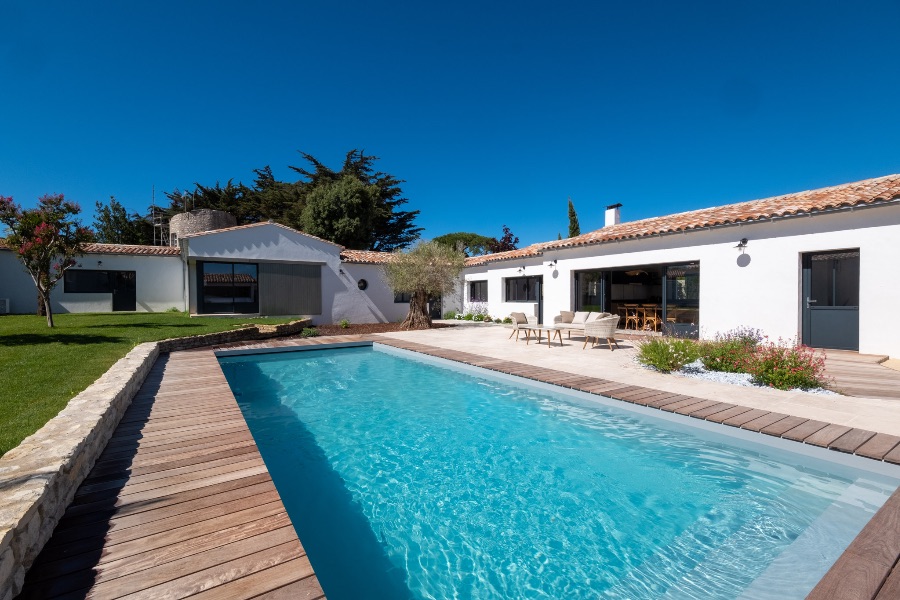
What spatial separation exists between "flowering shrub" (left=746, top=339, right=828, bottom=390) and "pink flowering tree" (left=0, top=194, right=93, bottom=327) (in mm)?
16718

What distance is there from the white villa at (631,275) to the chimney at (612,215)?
53 millimetres

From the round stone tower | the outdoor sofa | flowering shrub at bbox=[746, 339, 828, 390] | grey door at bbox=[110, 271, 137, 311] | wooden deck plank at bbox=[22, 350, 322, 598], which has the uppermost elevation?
the round stone tower

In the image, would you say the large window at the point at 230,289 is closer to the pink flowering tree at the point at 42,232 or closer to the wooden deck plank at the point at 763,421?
the pink flowering tree at the point at 42,232

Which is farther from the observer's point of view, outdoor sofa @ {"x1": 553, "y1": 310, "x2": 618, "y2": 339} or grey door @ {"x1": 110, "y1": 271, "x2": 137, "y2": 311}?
grey door @ {"x1": 110, "y1": 271, "x2": 137, "y2": 311}

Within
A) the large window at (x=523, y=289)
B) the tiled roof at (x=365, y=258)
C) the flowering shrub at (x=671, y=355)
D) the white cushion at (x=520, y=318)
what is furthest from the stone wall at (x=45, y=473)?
the large window at (x=523, y=289)

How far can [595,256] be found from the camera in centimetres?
1399

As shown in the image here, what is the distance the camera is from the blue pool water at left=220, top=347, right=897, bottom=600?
271 cm

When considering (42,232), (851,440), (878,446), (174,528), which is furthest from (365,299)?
(878,446)

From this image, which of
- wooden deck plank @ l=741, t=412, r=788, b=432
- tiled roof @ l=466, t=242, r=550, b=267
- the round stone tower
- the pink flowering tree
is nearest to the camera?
wooden deck plank @ l=741, t=412, r=788, b=432

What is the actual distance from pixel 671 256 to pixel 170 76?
68.5ft

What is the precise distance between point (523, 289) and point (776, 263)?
1012cm

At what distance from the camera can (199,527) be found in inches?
92.2

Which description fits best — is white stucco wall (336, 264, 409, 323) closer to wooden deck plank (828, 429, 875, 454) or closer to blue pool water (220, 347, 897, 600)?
blue pool water (220, 347, 897, 600)

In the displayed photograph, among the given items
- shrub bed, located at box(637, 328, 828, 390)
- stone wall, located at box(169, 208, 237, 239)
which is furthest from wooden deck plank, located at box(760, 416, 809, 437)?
stone wall, located at box(169, 208, 237, 239)
